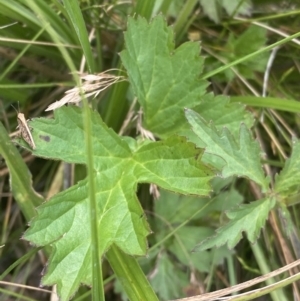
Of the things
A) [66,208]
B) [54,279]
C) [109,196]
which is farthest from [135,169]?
[54,279]

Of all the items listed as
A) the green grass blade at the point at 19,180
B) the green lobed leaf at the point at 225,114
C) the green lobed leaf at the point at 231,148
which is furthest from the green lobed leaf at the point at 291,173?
the green grass blade at the point at 19,180

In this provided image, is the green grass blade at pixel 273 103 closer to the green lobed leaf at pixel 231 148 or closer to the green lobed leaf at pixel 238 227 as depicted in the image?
the green lobed leaf at pixel 231 148

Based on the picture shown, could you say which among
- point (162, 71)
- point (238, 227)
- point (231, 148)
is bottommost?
point (238, 227)

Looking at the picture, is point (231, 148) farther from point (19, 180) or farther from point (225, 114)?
point (19, 180)

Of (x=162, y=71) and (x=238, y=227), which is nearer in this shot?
(x=238, y=227)

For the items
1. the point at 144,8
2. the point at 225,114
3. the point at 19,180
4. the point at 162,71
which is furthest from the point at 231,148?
the point at 19,180

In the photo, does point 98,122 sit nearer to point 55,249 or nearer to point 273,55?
point 55,249

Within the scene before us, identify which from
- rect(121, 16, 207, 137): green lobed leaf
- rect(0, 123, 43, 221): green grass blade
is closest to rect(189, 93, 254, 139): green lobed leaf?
rect(121, 16, 207, 137): green lobed leaf
